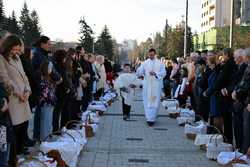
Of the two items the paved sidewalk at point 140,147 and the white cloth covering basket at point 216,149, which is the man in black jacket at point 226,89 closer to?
the paved sidewalk at point 140,147

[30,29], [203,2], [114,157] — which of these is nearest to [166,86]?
[114,157]

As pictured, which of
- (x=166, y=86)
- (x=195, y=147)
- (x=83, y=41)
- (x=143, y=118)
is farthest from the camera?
(x=83, y=41)

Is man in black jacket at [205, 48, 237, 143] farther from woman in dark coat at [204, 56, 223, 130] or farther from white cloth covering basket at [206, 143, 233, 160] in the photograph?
white cloth covering basket at [206, 143, 233, 160]

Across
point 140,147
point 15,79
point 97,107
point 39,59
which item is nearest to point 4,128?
point 15,79

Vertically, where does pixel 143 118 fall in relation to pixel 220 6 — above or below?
below

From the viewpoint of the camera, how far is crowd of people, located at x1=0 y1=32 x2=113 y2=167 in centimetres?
680

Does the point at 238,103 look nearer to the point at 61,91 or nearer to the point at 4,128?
the point at 61,91

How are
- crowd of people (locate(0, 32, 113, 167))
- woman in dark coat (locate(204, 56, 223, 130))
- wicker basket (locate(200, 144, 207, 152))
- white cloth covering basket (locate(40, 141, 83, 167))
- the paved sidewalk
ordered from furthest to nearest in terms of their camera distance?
woman in dark coat (locate(204, 56, 223, 130)) < wicker basket (locate(200, 144, 207, 152)) < the paved sidewalk < white cloth covering basket (locate(40, 141, 83, 167)) < crowd of people (locate(0, 32, 113, 167))

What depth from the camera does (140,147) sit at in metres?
10.4

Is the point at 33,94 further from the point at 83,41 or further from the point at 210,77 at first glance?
the point at 83,41

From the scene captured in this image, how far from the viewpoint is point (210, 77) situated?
1101 centimetres

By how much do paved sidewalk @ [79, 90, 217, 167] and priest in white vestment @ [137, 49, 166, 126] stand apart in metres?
0.41

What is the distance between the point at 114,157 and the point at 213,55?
3622mm

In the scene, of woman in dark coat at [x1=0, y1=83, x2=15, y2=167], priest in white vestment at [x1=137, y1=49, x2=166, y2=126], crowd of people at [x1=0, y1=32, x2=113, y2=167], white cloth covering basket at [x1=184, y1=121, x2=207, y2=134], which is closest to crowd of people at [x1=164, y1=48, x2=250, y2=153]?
white cloth covering basket at [x1=184, y1=121, x2=207, y2=134]
